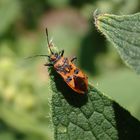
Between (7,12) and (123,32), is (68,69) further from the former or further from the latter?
(7,12)

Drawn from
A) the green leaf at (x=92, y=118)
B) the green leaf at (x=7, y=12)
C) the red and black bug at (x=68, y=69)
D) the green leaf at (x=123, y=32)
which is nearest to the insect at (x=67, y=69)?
the red and black bug at (x=68, y=69)

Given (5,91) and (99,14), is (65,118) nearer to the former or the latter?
(99,14)

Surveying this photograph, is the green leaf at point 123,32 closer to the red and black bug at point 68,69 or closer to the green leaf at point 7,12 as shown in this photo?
the red and black bug at point 68,69

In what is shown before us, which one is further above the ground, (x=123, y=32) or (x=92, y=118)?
(x=123, y=32)

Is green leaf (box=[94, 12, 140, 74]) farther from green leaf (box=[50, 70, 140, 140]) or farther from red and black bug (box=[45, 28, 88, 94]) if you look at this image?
red and black bug (box=[45, 28, 88, 94])

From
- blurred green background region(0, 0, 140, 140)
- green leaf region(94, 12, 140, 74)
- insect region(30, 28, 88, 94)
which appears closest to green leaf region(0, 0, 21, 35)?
blurred green background region(0, 0, 140, 140)

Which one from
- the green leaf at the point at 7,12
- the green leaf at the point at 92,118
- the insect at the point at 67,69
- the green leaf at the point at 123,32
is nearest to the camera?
the green leaf at the point at 123,32

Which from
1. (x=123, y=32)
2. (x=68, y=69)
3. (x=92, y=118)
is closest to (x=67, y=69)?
(x=68, y=69)
